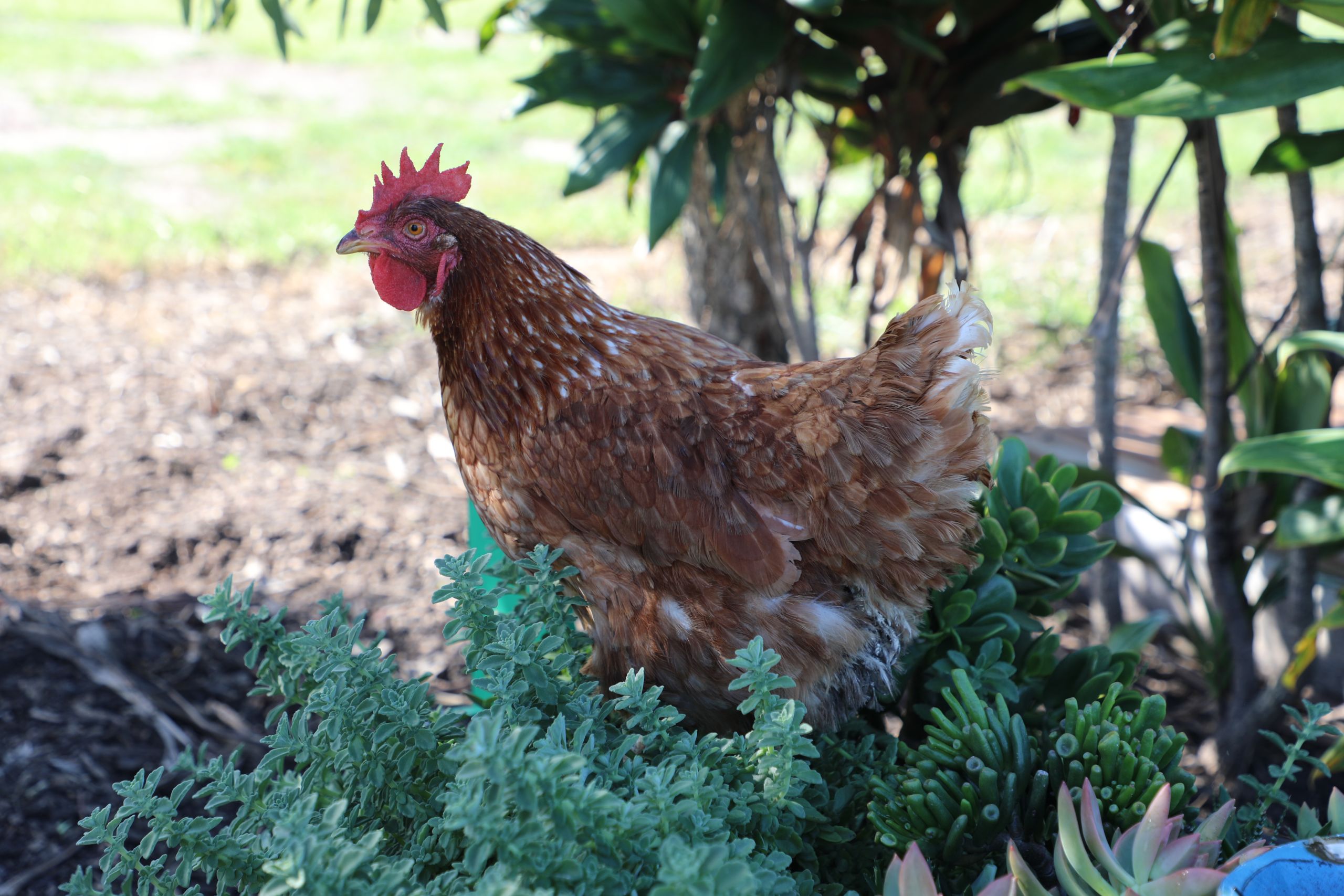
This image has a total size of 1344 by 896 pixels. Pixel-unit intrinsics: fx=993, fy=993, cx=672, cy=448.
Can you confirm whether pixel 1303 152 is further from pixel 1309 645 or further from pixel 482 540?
pixel 482 540

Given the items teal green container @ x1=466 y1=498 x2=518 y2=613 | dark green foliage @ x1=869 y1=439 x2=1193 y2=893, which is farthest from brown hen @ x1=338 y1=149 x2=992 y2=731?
teal green container @ x1=466 y1=498 x2=518 y2=613

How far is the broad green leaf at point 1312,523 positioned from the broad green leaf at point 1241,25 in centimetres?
94

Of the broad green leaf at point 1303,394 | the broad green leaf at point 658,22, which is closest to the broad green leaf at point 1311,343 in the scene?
the broad green leaf at point 1303,394

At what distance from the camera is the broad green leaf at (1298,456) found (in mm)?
1757

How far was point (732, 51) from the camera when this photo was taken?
8.22 ft

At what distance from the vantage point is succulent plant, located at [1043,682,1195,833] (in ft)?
4.59

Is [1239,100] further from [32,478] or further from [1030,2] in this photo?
[32,478]

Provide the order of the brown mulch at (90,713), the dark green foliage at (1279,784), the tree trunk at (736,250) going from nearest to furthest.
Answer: the dark green foliage at (1279,784) → the brown mulch at (90,713) → the tree trunk at (736,250)

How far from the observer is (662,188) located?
2744 millimetres

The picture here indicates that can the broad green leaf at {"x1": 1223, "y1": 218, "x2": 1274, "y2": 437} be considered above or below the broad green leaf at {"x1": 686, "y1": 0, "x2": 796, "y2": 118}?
below

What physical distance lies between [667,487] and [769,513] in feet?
0.61

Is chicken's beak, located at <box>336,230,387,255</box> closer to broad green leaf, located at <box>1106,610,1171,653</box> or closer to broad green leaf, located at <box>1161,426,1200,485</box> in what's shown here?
broad green leaf, located at <box>1106,610,1171,653</box>

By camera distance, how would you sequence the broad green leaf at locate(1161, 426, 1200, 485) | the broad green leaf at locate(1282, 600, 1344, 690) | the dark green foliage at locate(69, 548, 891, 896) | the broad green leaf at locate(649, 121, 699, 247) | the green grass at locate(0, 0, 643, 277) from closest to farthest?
the dark green foliage at locate(69, 548, 891, 896), the broad green leaf at locate(1282, 600, 1344, 690), the broad green leaf at locate(1161, 426, 1200, 485), the broad green leaf at locate(649, 121, 699, 247), the green grass at locate(0, 0, 643, 277)

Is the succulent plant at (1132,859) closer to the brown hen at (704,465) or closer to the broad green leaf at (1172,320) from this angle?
the brown hen at (704,465)
